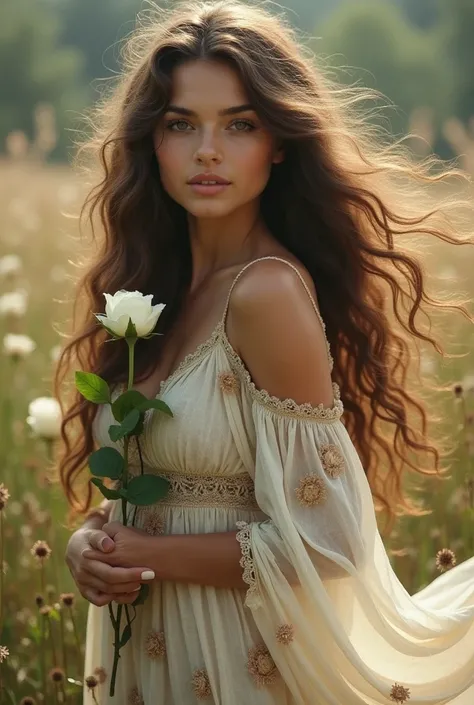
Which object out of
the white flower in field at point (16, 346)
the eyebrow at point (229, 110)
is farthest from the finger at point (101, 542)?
the white flower in field at point (16, 346)

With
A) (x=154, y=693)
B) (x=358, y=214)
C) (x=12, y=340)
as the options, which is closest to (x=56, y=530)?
(x=12, y=340)

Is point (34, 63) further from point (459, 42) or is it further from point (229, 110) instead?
point (229, 110)

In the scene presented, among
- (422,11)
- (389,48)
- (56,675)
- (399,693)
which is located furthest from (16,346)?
(422,11)

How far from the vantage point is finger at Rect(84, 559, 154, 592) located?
2.29 m

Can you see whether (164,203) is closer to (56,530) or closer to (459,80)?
(56,530)

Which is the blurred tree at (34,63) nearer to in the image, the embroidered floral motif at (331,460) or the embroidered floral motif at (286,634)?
the embroidered floral motif at (331,460)

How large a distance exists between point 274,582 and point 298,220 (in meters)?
0.81

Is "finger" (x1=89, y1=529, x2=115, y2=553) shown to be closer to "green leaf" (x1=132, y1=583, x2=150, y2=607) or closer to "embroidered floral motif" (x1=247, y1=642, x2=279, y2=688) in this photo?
"green leaf" (x1=132, y1=583, x2=150, y2=607)

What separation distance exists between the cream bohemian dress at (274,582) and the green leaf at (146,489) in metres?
0.07

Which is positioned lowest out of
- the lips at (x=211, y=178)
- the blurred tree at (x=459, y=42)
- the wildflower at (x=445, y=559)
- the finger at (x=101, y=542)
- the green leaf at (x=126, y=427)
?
the wildflower at (x=445, y=559)

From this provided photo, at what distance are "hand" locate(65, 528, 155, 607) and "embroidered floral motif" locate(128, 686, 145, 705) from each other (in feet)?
0.85

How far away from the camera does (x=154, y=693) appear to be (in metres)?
2.43

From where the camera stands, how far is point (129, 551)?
7.62 ft

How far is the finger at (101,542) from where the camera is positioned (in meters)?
2.32
